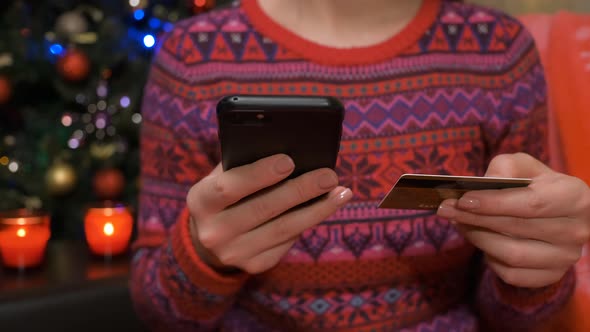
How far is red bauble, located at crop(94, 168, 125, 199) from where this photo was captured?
1.77m

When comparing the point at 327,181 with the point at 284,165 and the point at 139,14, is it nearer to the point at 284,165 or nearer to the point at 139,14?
the point at 284,165

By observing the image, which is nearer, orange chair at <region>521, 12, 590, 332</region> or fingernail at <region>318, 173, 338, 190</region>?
fingernail at <region>318, 173, 338, 190</region>

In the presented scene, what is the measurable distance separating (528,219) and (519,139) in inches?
9.6

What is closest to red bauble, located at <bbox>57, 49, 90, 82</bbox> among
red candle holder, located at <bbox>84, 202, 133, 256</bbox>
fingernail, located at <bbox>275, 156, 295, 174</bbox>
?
red candle holder, located at <bbox>84, 202, 133, 256</bbox>

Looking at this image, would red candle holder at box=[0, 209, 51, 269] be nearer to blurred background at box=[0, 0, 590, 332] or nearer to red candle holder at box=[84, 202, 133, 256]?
blurred background at box=[0, 0, 590, 332]

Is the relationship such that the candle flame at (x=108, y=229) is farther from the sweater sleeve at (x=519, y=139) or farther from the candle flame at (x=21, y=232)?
the sweater sleeve at (x=519, y=139)

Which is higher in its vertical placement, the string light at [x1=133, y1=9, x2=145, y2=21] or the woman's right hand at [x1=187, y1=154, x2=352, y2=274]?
the string light at [x1=133, y1=9, x2=145, y2=21]

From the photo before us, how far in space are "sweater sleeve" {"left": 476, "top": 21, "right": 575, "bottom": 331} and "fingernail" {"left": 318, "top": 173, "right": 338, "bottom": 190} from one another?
0.34 metres

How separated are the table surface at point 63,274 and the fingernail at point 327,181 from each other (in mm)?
983

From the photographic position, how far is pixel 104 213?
1547mm

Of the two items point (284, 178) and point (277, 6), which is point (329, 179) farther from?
point (277, 6)

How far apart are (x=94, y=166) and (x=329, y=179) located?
5.01ft

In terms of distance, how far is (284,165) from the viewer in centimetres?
49

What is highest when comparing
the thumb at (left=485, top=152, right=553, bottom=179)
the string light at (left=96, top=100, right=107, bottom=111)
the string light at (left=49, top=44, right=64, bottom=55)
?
the string light at (left=49, top=44, right=64, bottom=55)
